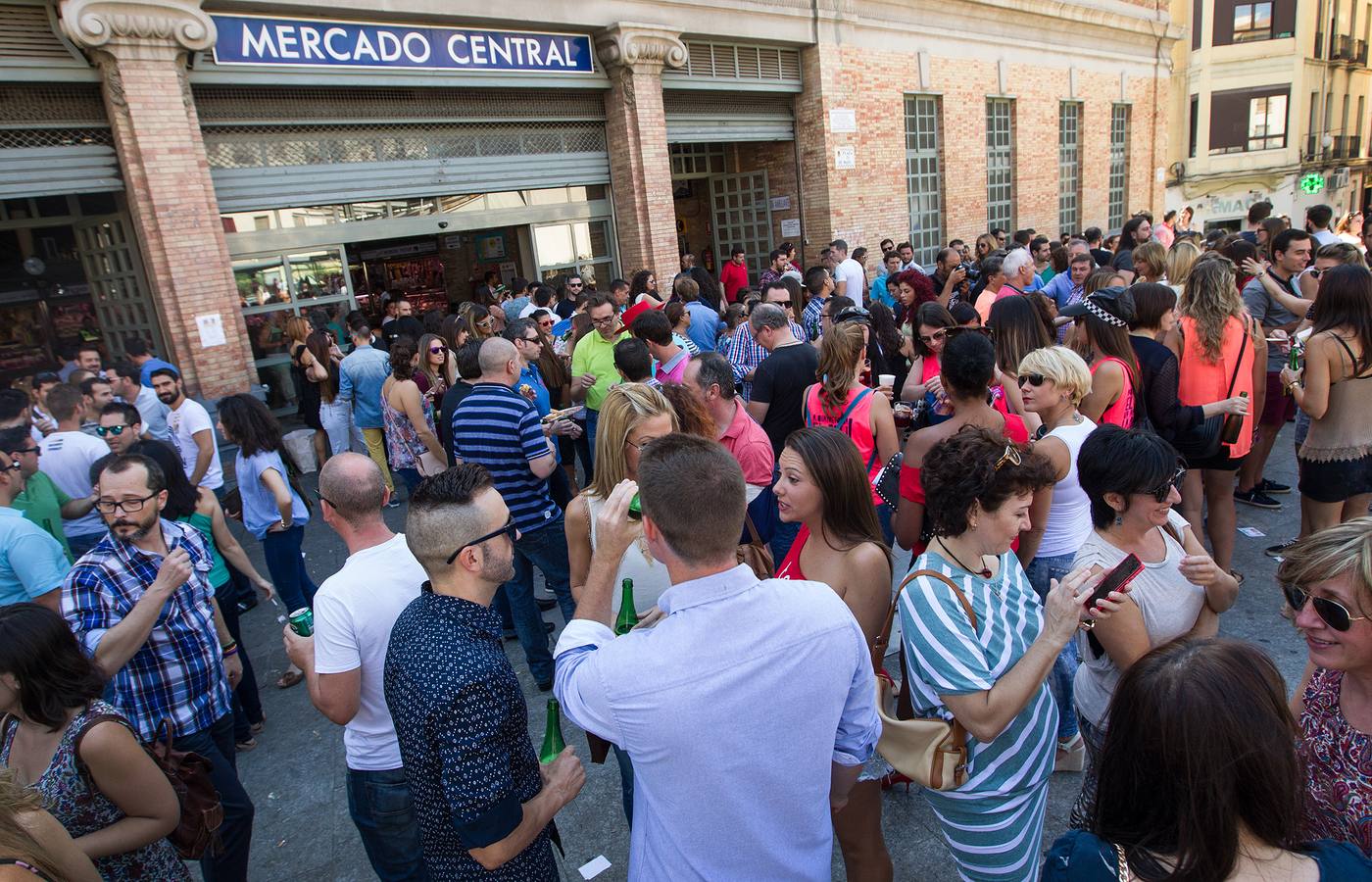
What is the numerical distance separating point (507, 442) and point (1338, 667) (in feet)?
11.6

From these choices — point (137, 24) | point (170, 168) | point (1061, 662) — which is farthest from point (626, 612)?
point (137, 24)

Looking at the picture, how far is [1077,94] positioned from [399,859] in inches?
905

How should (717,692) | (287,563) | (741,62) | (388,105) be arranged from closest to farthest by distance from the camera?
(717,692) → (287,563) → (388,105) → (741,62)

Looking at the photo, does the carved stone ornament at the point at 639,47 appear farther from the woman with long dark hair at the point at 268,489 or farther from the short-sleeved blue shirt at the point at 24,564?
the short-sleeved blue shirt at the point at 24,564

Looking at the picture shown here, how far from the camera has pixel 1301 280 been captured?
6426 mm

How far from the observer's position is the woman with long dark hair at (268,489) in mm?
4723

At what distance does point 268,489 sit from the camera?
15.9 ft

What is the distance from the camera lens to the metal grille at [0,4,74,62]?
7.31 metres

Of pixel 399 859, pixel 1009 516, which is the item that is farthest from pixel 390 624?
pixel 1009 516

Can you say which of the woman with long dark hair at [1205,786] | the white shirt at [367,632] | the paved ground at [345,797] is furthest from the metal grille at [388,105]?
the woman with long dark hair at [1205,786]

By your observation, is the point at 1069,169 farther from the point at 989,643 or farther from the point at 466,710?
the point at 466,710

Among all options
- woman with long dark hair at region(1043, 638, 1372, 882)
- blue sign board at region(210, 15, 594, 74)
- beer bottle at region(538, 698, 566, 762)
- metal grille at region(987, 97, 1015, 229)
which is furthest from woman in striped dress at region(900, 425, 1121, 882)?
metal grille at region(987, 97, 1015, 229)

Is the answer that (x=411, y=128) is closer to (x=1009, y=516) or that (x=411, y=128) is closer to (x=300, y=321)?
(x=300, y=321)

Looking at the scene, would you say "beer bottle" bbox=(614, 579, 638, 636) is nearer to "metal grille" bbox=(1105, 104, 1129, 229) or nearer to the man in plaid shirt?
the man in plaid shirt
